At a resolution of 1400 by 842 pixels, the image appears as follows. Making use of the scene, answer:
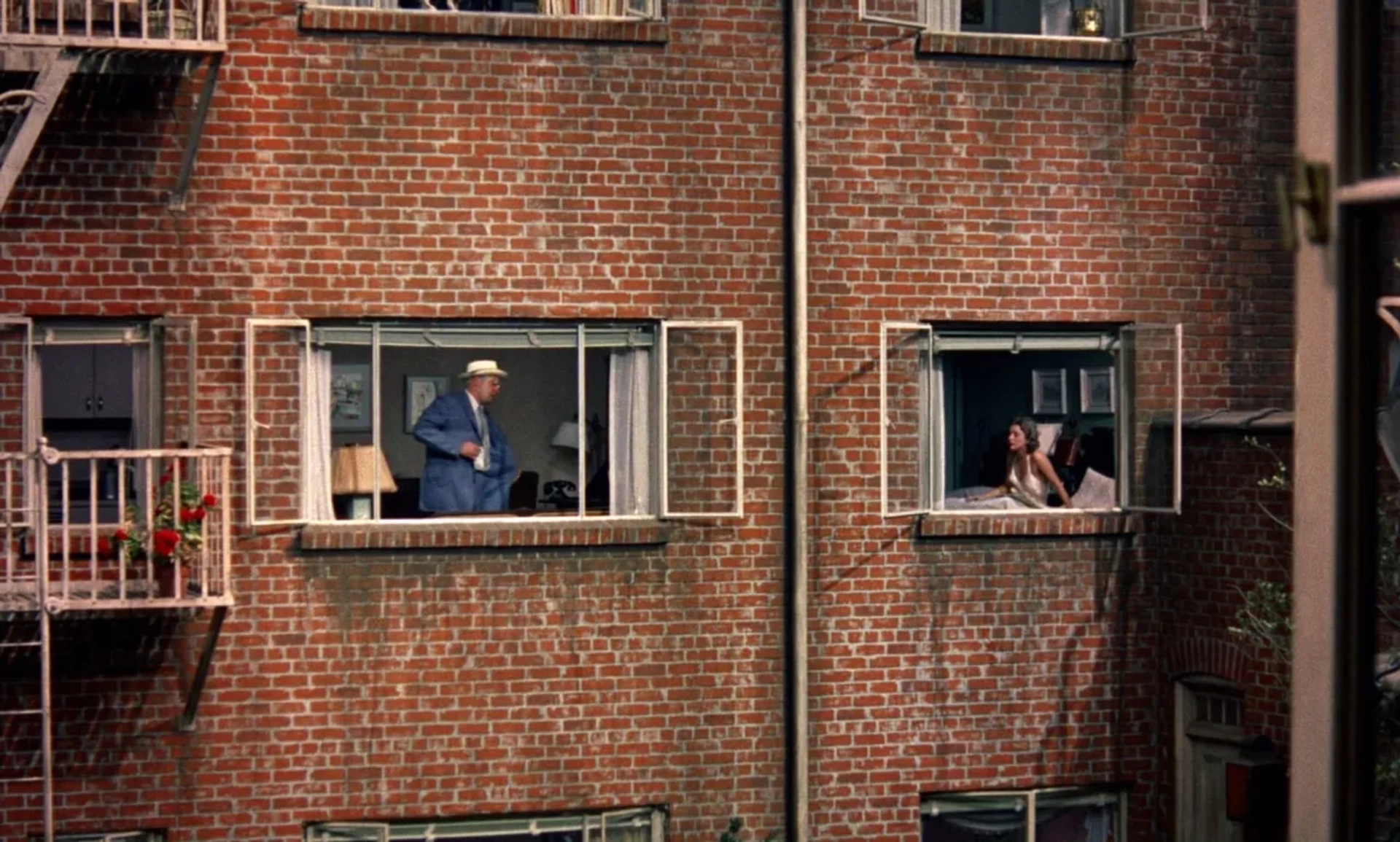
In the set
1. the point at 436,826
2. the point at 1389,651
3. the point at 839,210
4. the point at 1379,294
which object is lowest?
the point at 436,826

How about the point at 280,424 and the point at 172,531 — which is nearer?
the point at 172,531

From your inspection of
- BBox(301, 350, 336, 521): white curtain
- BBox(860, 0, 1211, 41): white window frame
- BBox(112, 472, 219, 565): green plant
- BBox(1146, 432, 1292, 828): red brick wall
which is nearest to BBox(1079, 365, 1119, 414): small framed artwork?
BBox(1146, 432, 1292, 828): red brick wall

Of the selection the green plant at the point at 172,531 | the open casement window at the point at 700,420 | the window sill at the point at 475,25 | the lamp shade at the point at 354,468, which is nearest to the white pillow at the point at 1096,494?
the open casement window at the point at 700,420

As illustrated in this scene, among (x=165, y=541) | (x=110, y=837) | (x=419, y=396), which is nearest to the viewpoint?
(x=165, y=541)

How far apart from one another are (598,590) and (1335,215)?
885 cm

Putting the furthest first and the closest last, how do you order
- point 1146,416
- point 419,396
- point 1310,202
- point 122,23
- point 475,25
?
point 1146,416 → point 419,396 → point 475,25 → point 122,23 → point 1310,202

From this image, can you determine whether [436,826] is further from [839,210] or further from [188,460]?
[839,210]

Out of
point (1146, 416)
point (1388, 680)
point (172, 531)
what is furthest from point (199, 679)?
point (1388, 680)

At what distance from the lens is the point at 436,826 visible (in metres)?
11.0

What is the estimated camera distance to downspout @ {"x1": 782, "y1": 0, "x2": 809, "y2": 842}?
11.2 metres

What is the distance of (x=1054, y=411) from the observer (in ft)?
38.9

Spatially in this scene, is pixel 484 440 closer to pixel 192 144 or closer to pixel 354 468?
pixel 354 468

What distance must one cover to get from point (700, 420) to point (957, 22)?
111 inches

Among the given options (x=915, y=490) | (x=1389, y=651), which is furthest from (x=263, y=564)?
(x=1389, y=651)
